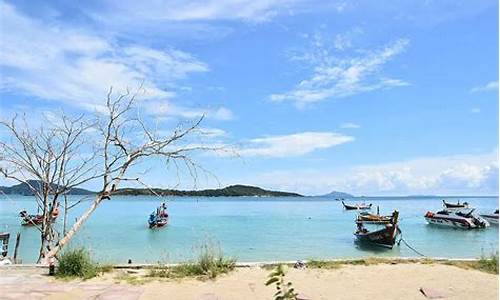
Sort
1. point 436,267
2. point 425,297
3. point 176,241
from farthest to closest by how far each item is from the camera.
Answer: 1. point 176,241
2. point 436,267
3. point 425,297

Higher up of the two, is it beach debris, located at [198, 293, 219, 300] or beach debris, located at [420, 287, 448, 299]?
beach debris, located at [420, 287, 448, 299]

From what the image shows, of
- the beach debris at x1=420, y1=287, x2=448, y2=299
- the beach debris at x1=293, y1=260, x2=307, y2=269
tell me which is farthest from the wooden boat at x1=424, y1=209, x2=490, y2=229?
the beach debris at x1=420, y1=287, x2=448, y2=299

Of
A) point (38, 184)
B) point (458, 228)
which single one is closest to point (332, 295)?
point (38, 184)

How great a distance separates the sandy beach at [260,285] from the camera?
586 cm

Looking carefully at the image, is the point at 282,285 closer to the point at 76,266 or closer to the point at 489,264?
the point at 76,266

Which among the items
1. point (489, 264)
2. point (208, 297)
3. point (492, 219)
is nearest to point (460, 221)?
point (492, 219)

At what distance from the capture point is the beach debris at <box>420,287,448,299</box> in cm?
581

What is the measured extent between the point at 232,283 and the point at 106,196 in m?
3.26

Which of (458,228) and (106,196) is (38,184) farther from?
(458,228)

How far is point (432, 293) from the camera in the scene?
5930mm

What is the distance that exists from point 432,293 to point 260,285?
2.12 m

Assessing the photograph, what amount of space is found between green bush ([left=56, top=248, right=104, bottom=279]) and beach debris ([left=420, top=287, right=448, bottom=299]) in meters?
4.34

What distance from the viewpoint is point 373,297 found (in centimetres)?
587

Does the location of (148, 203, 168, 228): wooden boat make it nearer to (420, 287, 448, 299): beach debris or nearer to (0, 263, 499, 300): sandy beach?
(0, 263, 499, 300): sandy beach
